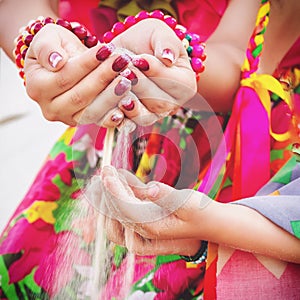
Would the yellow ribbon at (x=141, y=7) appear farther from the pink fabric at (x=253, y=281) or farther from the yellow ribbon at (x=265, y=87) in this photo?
→ the pink fabric at (x=253, y=281)

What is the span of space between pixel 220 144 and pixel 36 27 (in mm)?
248

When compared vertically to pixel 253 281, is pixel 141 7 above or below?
above

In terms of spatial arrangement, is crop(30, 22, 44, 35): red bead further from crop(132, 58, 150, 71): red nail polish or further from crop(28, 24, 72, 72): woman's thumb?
crop(132, 58, 150, 71): red nail polish

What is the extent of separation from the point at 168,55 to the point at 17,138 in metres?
0.64

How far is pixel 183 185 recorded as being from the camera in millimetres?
573

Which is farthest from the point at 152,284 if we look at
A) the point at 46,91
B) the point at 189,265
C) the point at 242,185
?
the point at 46,91

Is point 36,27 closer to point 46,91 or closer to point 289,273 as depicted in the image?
point 46,91

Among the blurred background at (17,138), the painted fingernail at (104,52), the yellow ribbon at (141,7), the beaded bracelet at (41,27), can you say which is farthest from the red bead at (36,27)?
the blurred background at (17,138)

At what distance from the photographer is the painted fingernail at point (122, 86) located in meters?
0.44

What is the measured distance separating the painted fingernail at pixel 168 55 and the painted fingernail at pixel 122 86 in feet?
0.14

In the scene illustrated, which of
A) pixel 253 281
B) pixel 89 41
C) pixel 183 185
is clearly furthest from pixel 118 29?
pixel 253 281

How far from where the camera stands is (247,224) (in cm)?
46

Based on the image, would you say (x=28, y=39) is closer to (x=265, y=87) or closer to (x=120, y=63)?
(x=120, y=63)

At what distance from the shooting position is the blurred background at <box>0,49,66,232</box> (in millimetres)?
A: 979
